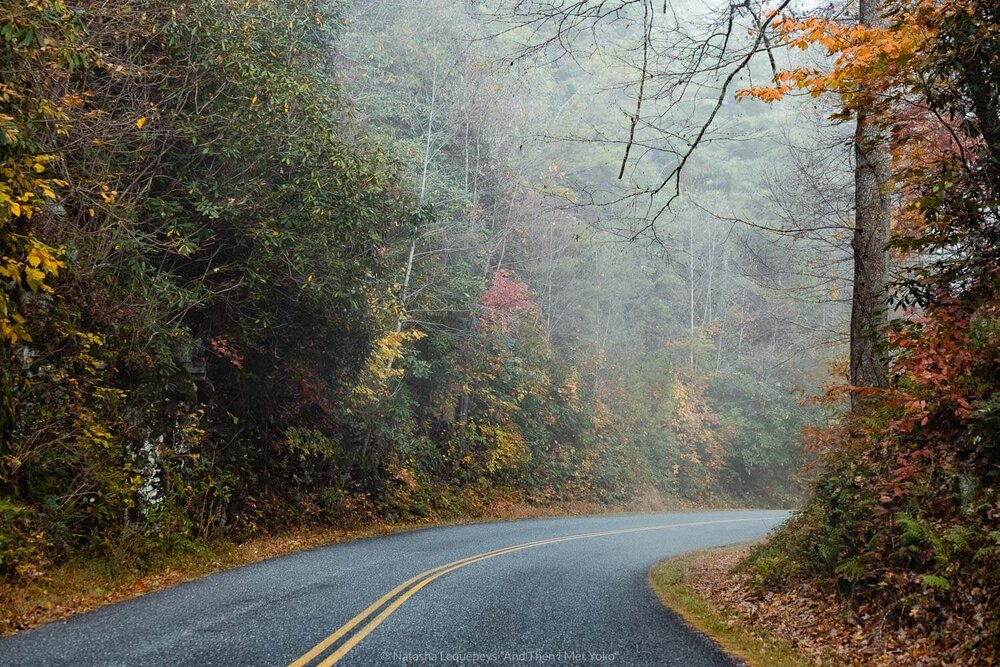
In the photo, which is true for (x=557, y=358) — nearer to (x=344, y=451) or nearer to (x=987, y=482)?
(x=344, y=451)

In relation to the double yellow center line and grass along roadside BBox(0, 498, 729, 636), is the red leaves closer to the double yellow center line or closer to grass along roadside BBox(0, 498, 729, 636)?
grass along roadside BBox(0, 498, 729, 636)

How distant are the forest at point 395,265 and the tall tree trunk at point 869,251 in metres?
0.04

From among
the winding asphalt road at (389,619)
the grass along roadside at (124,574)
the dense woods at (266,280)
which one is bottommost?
the grass along roadside at (124,574)

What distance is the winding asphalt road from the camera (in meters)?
5.91

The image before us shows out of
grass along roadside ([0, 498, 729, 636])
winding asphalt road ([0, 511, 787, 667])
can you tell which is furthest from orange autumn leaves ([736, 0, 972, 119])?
grass along roadside ([0, 498, 729, 636])

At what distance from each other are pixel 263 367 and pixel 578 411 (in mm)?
18206

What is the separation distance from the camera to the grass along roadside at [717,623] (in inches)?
260

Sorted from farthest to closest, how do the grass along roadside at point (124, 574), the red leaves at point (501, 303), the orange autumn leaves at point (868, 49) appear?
the red leaves at point (501, 303) → the grass along roadside at point (124, 574) → the orange autumn leaves at point (868, 49)

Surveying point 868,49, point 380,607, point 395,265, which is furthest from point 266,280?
point 868,49

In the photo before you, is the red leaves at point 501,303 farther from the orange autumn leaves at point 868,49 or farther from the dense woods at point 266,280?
the orange autumn leaves at point 868,49

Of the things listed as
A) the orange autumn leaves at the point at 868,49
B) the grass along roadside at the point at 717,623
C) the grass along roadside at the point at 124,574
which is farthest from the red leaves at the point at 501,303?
the orange autumn leaves at the point at 868,49

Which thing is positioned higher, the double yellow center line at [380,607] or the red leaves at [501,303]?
the red leaves at [501,303]

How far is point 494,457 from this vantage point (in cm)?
2438

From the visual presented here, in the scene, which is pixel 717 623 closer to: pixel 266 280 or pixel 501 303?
pixel 266 280
